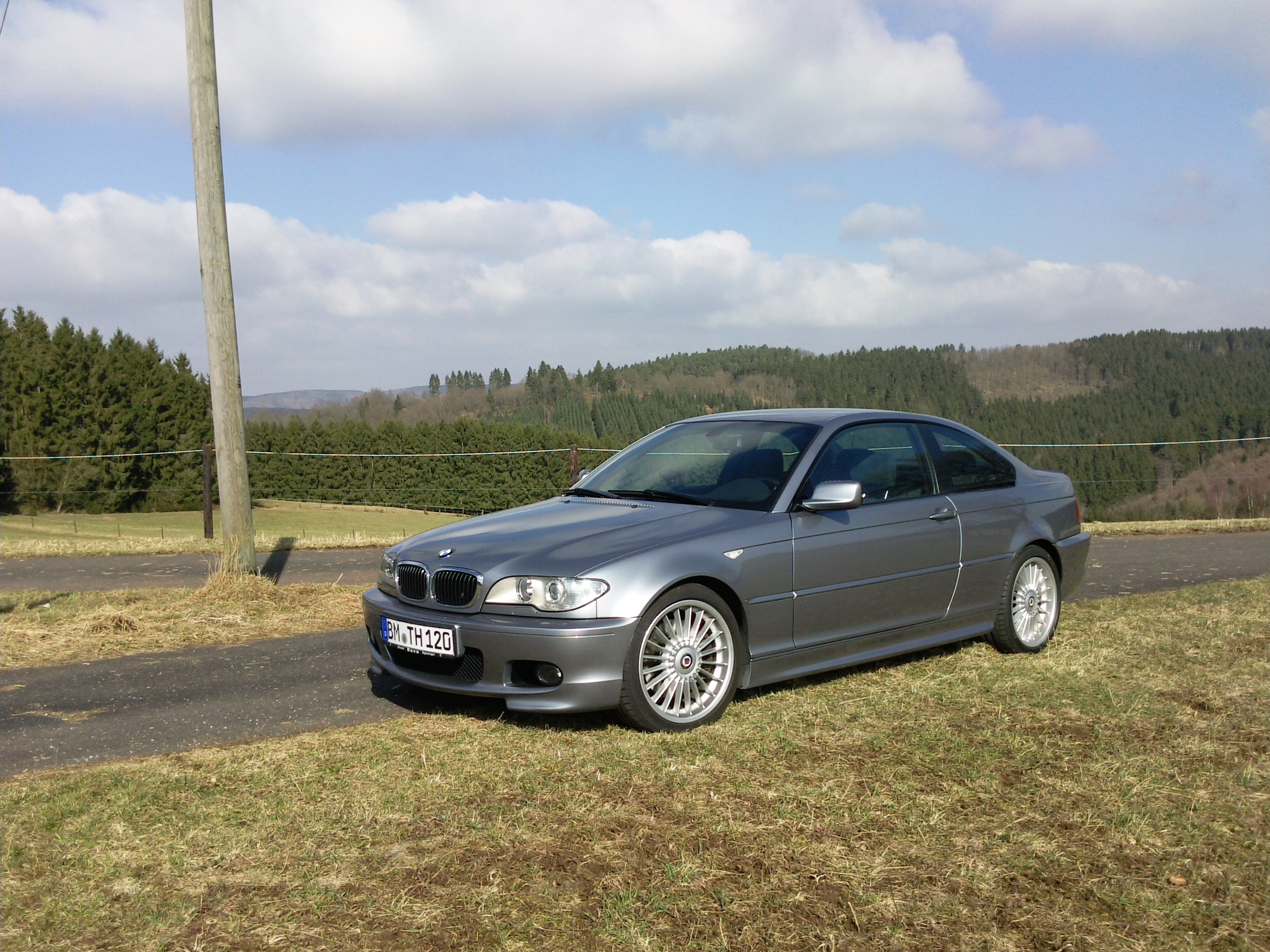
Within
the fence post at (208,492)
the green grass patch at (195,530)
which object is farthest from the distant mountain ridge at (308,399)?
the fence post at (208,492)

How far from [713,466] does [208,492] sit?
42.1 ft

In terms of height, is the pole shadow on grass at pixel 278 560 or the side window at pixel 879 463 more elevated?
the side window at pixel 879 463

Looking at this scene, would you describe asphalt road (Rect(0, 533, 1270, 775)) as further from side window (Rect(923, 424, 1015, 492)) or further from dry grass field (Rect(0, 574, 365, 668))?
side window (Rect(923, 424, 1015, 492))

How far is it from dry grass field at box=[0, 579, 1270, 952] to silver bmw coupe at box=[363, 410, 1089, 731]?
30 cm

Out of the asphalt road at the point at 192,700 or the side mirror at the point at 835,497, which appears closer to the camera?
the asphalt road at the point at 192,700

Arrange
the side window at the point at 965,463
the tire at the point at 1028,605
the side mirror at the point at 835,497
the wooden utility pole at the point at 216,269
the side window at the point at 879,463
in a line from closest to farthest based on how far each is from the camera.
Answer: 1. the side mirror at the point at 835,497
2. the side window at the point at 879,463
3. the side window at the point at 965,463
4. the tire at the point at 1028,605
5. the wooden utility pole at the point at 216,269

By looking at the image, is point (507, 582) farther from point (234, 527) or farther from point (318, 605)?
point (234, 527)

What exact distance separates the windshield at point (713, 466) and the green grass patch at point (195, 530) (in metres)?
1.90

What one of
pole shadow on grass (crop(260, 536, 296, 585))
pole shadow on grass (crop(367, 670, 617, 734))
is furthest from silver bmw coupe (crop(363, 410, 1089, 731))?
pole shadow on grass (crop(260, 536, 296, 585))

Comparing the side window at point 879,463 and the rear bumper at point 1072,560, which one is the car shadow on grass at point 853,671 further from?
the side window at point 879,463

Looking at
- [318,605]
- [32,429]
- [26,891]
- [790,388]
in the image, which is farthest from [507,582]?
[790,388]

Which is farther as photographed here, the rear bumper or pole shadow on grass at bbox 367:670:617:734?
the rear bumper

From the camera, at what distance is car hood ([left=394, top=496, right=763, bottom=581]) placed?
484 centimetres

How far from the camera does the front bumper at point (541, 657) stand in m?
4.62
